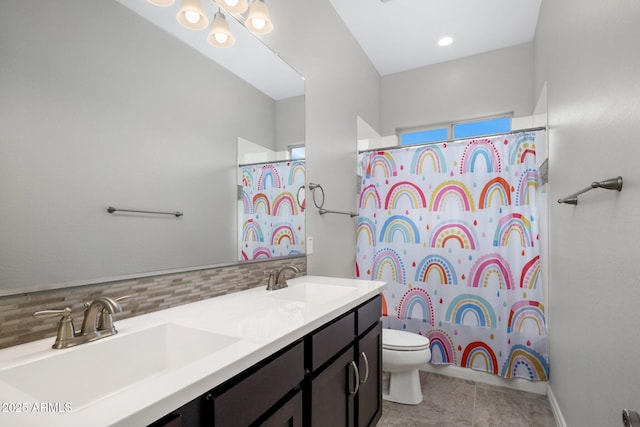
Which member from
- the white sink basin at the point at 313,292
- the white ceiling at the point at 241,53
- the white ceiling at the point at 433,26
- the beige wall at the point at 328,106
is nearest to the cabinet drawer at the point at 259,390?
the white sink basin at the point at 313,292

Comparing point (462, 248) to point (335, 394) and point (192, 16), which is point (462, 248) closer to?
point (335, 394)

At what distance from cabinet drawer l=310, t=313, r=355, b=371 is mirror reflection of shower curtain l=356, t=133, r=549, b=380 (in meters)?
1.36

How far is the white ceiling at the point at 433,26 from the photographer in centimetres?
245

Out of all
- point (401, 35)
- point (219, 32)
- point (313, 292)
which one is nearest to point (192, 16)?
point (219, 32)

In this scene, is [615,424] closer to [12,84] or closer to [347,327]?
[347,327]

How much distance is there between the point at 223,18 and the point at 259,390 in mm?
1465

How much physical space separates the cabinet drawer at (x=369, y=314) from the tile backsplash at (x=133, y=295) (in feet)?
1.75

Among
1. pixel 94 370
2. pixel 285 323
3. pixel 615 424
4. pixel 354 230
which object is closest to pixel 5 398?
pixel 94 370

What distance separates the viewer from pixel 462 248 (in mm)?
2477

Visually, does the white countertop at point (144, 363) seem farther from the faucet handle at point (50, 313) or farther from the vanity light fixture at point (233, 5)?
the vanity light fixture at point (233, 5)

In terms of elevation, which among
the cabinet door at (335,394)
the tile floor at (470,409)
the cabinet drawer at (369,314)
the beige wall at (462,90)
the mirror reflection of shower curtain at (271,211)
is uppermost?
the beige wall at (462,90)

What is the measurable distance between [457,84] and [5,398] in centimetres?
359

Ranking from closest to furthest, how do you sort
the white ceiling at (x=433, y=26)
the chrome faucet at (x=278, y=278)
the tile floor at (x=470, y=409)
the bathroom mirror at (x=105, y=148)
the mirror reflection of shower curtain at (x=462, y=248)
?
the bathroom mirror at (x=105, y=148) < the chrome faucet at (x=278, y=278) < the tile floor at (x=470, y=409) < the mirror reflection of shower curtain at (x=462, y=248) < the white ceiling at (x=433, y=26)

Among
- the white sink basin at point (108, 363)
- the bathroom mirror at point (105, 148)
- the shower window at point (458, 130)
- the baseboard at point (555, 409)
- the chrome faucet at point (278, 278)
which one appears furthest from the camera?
the shower window at point (458, 130)
